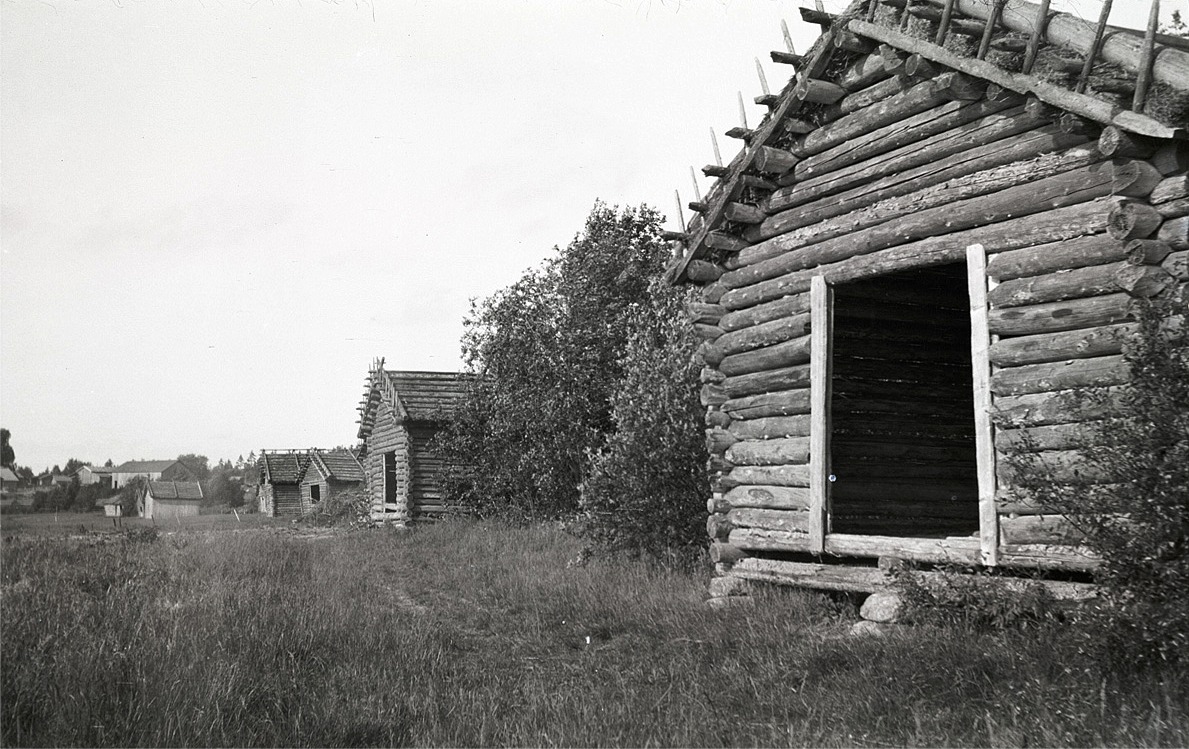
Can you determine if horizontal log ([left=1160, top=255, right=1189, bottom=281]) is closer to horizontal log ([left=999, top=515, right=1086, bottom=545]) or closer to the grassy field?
horizontal log ([left=999, top=515, right=1086, bottom=545])

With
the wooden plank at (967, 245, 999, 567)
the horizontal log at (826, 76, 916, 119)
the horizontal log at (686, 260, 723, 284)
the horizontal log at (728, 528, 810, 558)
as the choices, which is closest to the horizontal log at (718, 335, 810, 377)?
the horizontal log at (686, 260, 723, 284)

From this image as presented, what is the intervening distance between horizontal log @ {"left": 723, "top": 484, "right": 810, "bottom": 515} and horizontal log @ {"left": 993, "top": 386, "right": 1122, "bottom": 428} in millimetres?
2220

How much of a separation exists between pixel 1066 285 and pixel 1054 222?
19.4 inches

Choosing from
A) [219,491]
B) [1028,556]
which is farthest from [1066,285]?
[219,491]

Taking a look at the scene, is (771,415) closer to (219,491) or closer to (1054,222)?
(1054,222)

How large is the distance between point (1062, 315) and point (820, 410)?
7.86 ft

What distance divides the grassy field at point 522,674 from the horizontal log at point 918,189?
3369 mm

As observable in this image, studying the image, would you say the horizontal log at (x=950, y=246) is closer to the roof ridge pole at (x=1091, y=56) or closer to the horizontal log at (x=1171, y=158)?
the horizontal log at (x=1171, y=158)

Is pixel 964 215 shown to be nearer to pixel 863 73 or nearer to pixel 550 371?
pixel 863 73

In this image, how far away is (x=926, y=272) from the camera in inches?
398

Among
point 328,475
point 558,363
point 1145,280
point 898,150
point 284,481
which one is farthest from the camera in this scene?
point 284,481

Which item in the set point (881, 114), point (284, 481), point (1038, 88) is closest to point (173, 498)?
point (284, 481)

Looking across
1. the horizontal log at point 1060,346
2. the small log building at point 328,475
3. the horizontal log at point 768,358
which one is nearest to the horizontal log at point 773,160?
the horizontal log at point 768,358

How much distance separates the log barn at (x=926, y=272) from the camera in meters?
6.26
